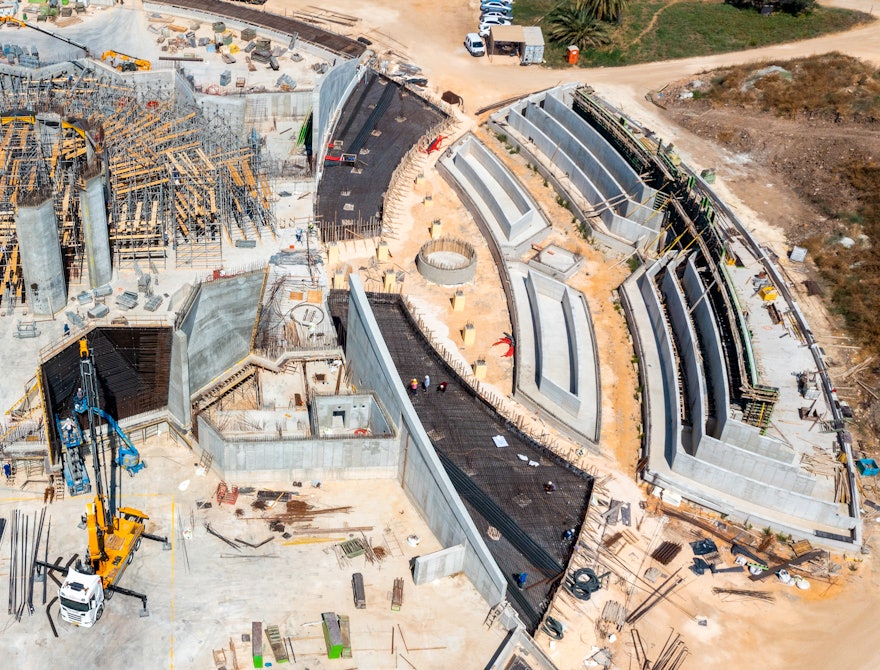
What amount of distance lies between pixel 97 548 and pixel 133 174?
101 feet

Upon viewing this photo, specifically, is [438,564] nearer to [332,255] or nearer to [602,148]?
[332,255]

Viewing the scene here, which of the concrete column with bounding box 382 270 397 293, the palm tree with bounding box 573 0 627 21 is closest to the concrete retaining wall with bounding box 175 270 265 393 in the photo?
the concrete column with bounding box 382 270 397 293

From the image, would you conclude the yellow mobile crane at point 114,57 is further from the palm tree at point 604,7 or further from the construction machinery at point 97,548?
the palm tree at point 604,7

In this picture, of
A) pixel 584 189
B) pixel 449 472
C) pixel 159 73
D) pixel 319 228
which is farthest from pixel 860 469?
pixel 159 73

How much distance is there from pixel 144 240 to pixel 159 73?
23.4 metres

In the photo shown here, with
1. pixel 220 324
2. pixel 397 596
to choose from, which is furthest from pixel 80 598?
pixel 220 324

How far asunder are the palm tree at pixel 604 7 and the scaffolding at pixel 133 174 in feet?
174

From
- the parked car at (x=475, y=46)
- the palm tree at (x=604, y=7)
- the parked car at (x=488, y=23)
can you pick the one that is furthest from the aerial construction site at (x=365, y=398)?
the palm tree at (x=604, y=7)

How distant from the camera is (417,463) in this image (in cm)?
5928

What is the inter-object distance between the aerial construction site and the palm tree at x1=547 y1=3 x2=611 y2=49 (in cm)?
2698

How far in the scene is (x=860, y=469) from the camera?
221ft

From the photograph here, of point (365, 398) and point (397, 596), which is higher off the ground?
point (365, 398)

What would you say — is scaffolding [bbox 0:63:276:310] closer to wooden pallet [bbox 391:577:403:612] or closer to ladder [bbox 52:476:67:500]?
ladder [bbox 52:476:67:500]

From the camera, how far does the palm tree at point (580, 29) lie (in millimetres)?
116250
